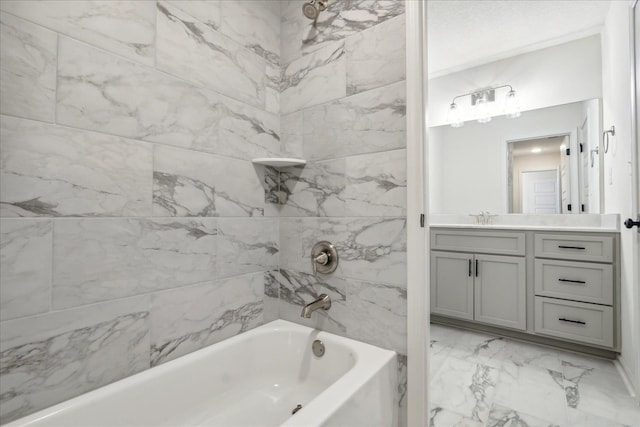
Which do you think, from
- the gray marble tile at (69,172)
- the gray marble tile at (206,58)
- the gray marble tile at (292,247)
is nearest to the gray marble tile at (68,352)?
the gray marble tile at (69,172)

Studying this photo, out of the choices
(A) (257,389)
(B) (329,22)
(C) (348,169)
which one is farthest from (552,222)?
(A) (257,389)

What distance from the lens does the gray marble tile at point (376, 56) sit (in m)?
1.25

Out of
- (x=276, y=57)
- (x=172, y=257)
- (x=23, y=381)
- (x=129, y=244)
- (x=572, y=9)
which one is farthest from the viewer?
(x=572, y=9)

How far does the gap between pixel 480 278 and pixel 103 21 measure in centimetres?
298

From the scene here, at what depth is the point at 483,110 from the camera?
10.1 ft

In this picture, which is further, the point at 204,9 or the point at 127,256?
the point at 204,9

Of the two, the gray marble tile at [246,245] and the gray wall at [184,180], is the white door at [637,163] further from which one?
the gray marble tile at [246,245]

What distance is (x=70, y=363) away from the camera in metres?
0.91

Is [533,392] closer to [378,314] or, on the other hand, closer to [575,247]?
[575,247]

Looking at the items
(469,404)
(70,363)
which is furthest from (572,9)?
(70,363)

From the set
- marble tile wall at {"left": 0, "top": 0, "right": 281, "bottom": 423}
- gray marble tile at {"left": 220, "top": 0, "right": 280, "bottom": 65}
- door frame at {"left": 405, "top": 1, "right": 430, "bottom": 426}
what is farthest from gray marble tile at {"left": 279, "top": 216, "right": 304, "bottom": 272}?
gray marble tile at {"left": 220, "top": 0, "right": 280, "bottom": 65}

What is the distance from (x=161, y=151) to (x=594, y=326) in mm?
2991

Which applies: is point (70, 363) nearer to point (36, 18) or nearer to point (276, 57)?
point (36, 18)

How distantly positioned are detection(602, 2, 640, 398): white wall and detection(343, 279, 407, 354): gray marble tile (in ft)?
4.54
